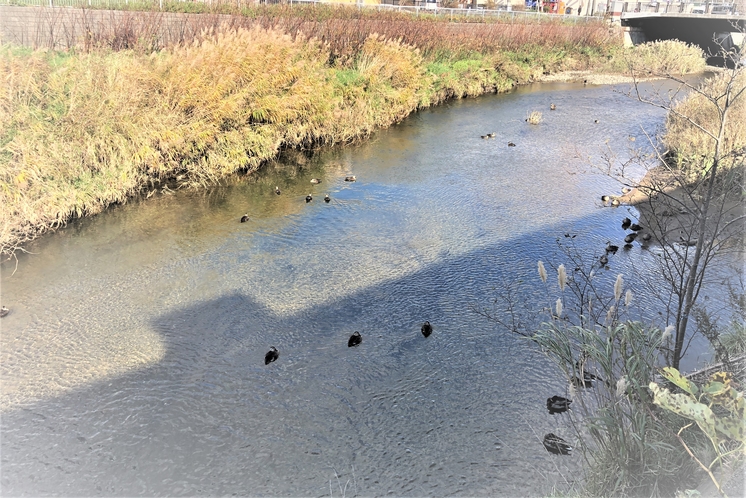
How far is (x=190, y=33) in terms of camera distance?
499 inches

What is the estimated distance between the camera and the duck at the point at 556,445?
388cm

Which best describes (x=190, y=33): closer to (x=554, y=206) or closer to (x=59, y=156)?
(x=59, y=156)

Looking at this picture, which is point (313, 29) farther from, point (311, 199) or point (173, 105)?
point (311, 199)

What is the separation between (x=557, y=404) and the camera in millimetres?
4379

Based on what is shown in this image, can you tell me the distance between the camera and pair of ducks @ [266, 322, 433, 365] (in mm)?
4961

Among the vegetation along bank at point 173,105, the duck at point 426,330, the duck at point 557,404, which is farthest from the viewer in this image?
the vegetation along bank at point 173,105

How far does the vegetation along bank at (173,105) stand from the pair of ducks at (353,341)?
12.7ft

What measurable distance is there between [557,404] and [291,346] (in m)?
2.35

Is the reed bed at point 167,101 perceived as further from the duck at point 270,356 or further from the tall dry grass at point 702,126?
the tall dry grass at point 702,126

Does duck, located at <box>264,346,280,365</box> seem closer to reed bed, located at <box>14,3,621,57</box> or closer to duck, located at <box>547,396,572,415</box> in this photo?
duck, located at <box>547,396,572,415</box>

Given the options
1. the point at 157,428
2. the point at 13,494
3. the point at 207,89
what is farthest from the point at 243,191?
the point at 13,494

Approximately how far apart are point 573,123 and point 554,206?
24.0 feet

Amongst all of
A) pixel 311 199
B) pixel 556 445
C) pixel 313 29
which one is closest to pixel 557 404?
pixel 556 445

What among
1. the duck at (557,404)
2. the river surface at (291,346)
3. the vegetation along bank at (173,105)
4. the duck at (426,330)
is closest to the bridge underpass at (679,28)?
the vegetation along bank at (173,105)
